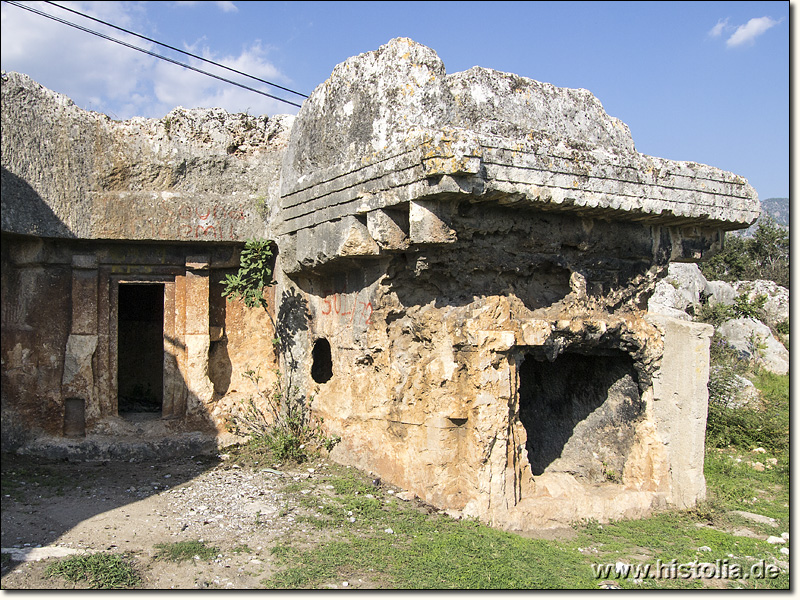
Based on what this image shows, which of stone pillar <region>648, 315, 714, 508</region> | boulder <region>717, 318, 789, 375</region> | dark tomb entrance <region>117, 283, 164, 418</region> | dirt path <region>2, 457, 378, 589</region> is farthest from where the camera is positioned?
boulder <region>717, 318, 789, 375</region>

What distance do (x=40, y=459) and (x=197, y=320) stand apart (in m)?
1.85

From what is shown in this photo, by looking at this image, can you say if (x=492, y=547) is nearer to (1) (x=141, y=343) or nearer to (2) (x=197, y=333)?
(2) (x=197, y=333)

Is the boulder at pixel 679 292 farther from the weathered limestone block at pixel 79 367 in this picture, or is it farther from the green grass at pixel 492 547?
the weathered limestone block at pixel 79 367

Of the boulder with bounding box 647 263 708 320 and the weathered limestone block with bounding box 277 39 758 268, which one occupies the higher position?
the weathered limestone block with bounding box 277 39 758 268

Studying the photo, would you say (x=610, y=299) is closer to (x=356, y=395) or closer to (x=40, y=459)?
(x=356, y=395)

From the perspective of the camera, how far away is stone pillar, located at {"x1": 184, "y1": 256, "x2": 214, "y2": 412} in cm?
711

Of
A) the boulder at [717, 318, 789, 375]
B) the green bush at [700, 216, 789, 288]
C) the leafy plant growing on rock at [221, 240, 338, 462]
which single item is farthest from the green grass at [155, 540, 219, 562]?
the green bush at [700, 216, 789, 288]

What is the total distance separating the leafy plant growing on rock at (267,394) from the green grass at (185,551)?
2075 millimetres

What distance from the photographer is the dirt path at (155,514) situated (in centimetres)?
420

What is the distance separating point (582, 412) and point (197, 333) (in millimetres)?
3770

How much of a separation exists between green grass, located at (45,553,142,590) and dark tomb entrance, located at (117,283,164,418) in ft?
17.0

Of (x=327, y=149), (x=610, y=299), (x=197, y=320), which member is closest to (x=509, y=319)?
(x=610, y=299)

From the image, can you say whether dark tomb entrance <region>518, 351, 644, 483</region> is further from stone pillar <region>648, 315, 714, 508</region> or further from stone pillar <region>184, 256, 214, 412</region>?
stone pillar <region>184, 256, 214, 412</region>

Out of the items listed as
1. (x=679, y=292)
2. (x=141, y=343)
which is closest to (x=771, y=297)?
(x=679, y=292)
